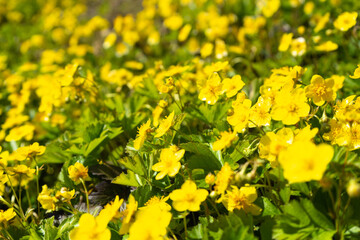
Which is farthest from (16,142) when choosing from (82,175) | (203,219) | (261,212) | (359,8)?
(359,8)

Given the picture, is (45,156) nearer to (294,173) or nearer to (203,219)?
(203,219)

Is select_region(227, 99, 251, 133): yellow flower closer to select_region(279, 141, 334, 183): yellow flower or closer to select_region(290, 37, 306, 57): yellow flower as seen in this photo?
select_region(279, 141, 334, 183): yellow flower

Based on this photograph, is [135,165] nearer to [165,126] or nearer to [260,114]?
[165,126]

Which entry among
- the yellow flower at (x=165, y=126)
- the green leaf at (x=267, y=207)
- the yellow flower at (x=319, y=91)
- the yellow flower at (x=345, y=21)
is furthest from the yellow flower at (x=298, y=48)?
the green leaf at (x=267, y=207)

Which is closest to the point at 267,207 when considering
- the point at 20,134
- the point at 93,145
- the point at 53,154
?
the point at 93,145

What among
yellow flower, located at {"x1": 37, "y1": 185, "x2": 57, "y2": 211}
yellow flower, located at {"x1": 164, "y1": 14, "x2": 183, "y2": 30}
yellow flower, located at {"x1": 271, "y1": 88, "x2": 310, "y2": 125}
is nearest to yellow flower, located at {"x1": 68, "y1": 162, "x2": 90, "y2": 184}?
yellow flower, located at {"x1": 37, "y1": 185, "x2": 57, "y2": 211}
